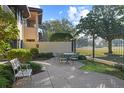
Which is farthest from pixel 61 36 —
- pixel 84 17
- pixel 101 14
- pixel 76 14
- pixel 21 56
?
pixel 21 56

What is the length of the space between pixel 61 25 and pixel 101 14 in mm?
16342

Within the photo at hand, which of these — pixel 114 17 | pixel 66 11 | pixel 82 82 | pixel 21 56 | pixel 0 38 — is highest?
pixel 66 11

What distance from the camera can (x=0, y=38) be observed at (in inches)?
303

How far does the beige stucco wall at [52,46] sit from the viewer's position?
23859mm

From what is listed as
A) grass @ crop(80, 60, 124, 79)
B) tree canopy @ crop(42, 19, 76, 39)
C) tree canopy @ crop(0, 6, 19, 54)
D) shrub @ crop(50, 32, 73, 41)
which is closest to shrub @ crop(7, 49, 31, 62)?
grass @ crop(80, 60, 124, 79)

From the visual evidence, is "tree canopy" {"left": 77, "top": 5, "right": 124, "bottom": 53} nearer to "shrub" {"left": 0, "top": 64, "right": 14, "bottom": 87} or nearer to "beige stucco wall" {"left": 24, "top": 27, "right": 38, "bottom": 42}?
"beige stucco wall" {"left": 24, "top": 27, "right": 38, "bottom": 42}

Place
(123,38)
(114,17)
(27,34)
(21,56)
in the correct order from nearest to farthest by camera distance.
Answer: (21,56), (123,38), (27,34), (114,17)

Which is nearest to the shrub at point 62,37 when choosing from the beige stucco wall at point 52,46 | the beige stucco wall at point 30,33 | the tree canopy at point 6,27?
the beige stucco wall at point 52,46

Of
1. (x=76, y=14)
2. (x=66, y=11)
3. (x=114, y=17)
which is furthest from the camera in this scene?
(x=66, y=11)

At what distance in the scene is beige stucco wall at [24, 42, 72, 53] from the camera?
23.9 metres

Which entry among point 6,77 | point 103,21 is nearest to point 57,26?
point 103,21
